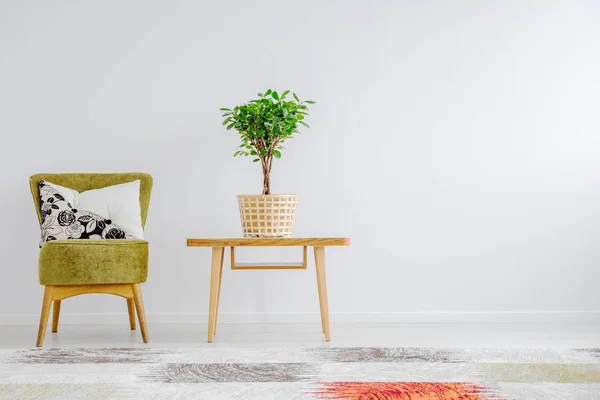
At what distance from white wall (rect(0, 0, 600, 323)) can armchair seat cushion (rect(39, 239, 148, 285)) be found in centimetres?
79

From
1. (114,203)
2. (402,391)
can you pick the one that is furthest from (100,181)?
(402,391)

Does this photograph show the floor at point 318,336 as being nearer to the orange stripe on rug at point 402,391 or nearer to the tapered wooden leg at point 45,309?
the tapered wooden leg at point 45,309

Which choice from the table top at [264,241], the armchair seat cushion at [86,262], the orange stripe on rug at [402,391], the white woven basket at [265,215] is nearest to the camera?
the orange stripe on rug at [402,391]

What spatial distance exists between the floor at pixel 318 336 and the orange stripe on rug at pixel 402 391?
0.82 m

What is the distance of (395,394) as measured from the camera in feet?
6.21

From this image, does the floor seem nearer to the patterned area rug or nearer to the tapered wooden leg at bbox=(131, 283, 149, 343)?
the tapered wooden leg at bbox=(131, 283, 149, 343)

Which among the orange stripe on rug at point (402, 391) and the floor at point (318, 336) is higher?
the floor at point (318, 336)

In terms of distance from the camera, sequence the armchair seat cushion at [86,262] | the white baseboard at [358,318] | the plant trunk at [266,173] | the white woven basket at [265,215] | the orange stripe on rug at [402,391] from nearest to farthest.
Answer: the orange stripe on rug at [402,391] < the armchair seat cushion at [86,262] < the white woven basket at [265,215] < the plant trunk at [266,173] < the white baseboard at [358,318]

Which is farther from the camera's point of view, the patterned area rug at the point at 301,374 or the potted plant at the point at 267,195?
the potted plant at the point at 267,195

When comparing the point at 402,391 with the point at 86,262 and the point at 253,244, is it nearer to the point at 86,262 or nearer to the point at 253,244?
the point at 253,244

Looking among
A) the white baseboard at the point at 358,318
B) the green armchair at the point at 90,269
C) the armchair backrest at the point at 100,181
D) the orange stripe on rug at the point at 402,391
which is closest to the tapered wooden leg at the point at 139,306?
the green armchair at the point at 90,269

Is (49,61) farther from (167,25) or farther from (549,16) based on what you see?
(549,16)

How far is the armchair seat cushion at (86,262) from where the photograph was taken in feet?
9.29

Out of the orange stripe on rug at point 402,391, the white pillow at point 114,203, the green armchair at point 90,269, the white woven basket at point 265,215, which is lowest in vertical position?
the orange stripe on rug at point 402,391
